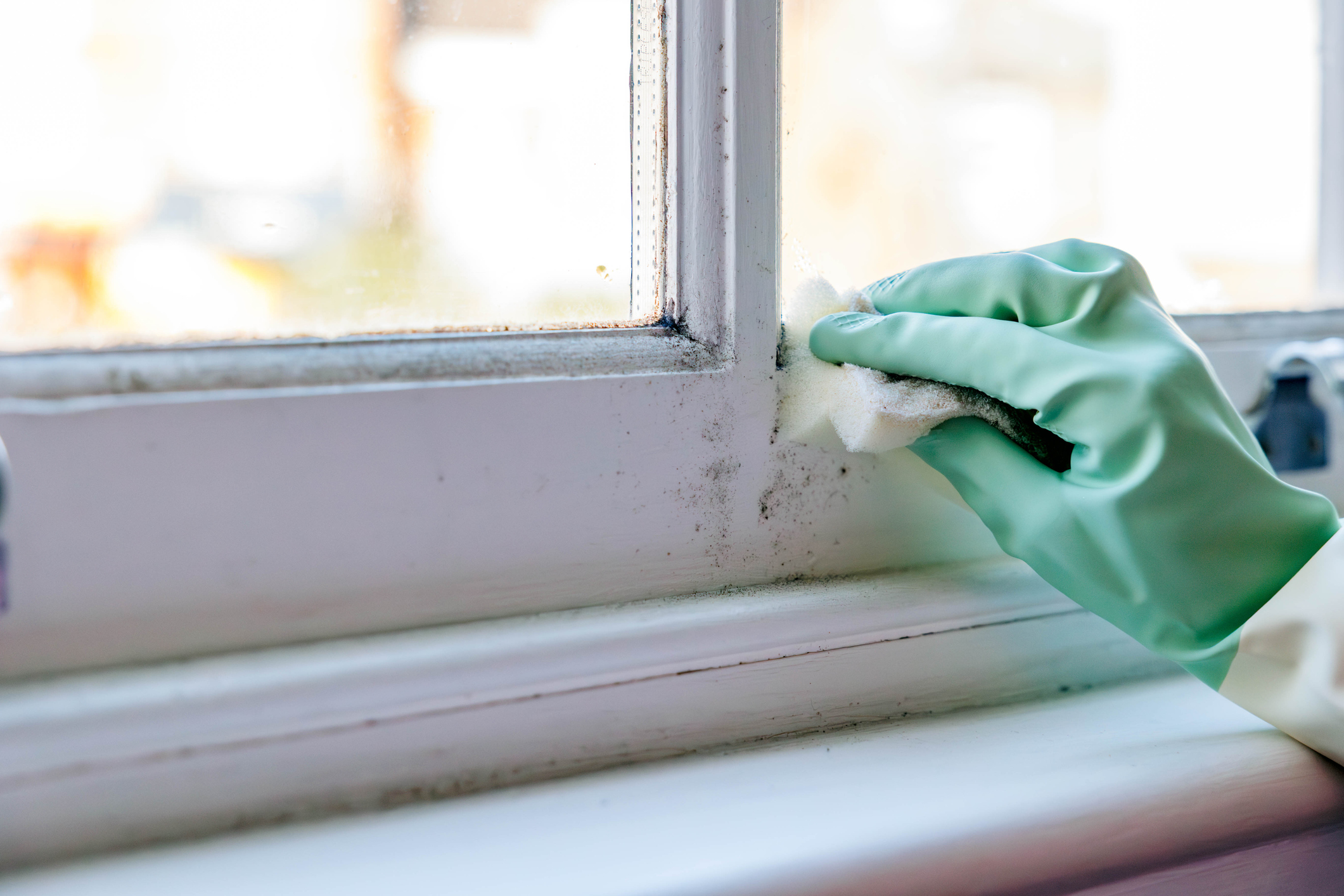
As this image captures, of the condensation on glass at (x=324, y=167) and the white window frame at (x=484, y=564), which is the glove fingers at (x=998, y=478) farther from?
the condensation on glass at (x=324, y=167)

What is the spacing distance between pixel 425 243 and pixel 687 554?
0.18m

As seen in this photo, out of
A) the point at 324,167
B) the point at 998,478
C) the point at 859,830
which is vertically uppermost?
the point at 324,167

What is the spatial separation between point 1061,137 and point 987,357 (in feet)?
0.76

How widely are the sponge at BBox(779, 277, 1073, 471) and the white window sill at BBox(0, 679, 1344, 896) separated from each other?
0.13m

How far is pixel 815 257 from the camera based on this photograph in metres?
0.43

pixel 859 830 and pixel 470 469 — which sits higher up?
pixel 470 469

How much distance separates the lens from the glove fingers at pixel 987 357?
1.14 ft

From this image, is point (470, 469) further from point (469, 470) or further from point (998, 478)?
point (998, 478)

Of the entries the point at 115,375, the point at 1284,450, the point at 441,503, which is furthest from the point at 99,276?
the point at 1284,450

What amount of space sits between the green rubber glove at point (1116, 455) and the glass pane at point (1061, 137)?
92 millimetres

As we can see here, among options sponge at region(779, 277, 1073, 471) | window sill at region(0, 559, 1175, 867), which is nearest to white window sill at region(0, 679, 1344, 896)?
window sill at region(0, 559, 1175, 867)

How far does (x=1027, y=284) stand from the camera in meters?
0.37

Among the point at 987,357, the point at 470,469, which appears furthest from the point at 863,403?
the point at 470,469

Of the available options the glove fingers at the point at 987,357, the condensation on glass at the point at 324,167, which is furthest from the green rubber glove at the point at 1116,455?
the condensation on glass at the point at 324,167
